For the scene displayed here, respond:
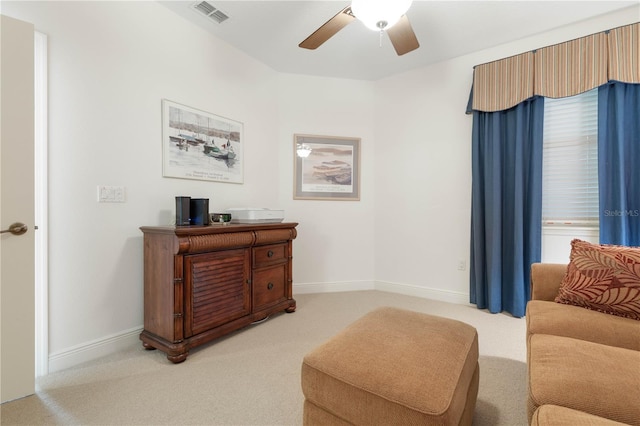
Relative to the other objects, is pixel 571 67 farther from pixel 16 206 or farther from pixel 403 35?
pixel 16 206

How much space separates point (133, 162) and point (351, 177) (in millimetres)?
2284

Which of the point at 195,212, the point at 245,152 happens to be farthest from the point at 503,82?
the point at 195,212

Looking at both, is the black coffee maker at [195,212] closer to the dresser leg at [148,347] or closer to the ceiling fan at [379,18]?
the dresser leg at [148,347]

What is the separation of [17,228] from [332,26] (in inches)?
84.4

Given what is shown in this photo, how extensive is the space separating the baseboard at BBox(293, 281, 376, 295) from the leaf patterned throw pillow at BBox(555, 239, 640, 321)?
2.15 m

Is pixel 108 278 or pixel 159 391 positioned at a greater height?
pixel 108 278

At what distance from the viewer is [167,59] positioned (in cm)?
234

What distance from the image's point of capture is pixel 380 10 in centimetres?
157

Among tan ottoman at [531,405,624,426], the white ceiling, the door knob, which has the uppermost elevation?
the white ceiling

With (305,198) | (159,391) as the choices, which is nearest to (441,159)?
(305,198)

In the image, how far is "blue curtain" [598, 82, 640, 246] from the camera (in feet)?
7.35

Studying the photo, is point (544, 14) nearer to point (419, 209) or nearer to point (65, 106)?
point (419, 209)

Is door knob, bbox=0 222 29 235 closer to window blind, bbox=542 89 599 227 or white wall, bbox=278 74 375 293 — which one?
white wall, bbox=278 74 375 293

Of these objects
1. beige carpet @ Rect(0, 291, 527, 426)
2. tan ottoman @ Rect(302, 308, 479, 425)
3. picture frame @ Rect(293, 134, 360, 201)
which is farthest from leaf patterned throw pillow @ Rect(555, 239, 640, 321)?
picture frame @ Rect(293, 134, 360, 201)
